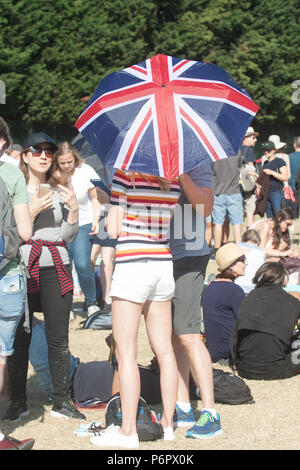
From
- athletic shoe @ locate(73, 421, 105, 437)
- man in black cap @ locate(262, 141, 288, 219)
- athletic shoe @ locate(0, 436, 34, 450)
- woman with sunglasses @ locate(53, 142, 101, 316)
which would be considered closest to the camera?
athletic shoe @ locate(0, 436, 34, 450)

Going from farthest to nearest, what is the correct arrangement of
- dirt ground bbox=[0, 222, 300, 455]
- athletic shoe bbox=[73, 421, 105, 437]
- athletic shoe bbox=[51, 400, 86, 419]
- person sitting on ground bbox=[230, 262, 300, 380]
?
person sitting on ground bbox=[230, 262, 300, 380]
athletic shoe bbox=[51, 400, 86, 419]
athletic shoe bbox=[73, 421, 105, 437]
dirt ground bbox=[0, 222, 300, 455]

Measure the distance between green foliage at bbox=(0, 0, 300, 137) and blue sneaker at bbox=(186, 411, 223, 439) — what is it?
79.0ft

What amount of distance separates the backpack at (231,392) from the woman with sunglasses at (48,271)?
1002 millimetres

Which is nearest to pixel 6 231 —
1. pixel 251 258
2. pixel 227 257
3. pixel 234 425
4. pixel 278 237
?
pixel 234 425

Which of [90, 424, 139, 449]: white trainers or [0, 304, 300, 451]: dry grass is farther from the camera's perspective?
[0, 304, 300, 451]: dry grass

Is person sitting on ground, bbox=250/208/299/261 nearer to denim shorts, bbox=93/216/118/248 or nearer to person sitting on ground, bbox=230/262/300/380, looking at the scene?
denim shorts, bbox=93/216/118/248

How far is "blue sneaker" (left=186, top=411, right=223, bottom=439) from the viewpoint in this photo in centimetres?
431

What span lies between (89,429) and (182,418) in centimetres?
59

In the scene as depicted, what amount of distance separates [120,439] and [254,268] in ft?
12.9

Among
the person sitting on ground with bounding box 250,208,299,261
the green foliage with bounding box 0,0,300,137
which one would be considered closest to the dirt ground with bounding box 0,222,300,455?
the person sitting on ground with bounding box 250,208,299,261

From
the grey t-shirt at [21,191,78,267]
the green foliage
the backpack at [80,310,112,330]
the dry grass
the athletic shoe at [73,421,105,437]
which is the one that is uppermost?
the green foliage

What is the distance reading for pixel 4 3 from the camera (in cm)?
2644

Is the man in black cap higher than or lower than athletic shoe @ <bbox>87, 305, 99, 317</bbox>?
higher

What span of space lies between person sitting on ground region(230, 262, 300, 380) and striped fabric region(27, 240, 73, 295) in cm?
163
